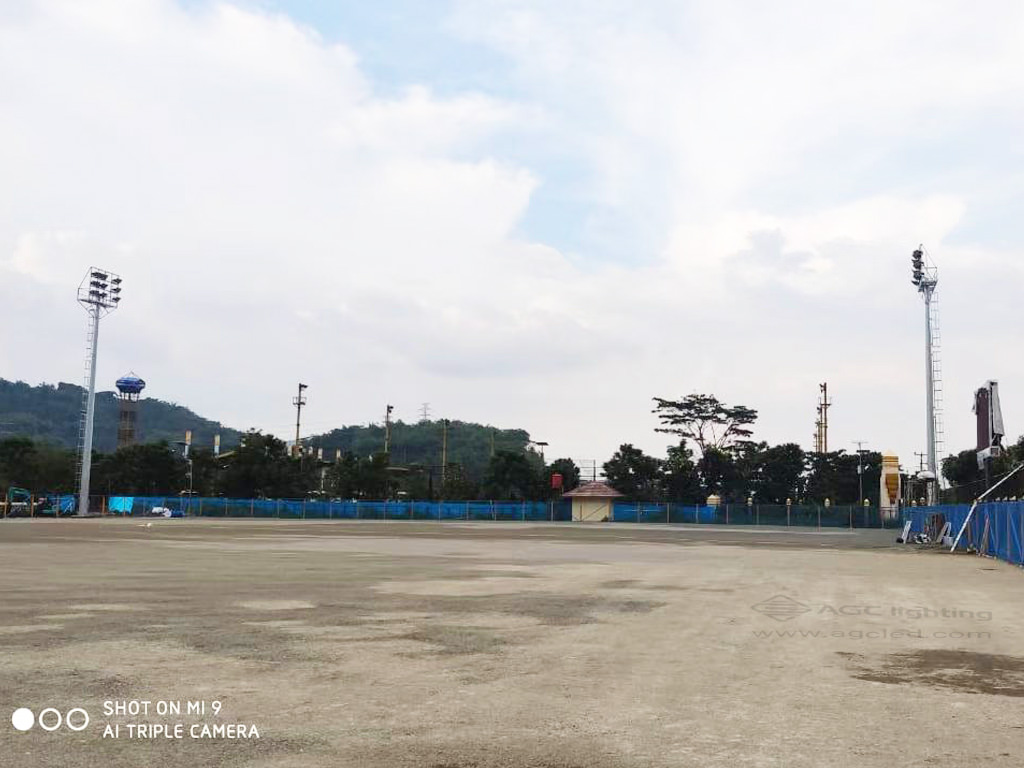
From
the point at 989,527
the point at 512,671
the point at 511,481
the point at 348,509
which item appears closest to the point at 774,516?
the point at 511,481

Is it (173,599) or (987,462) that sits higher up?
(987,462)

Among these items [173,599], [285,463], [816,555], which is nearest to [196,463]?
[285,463]

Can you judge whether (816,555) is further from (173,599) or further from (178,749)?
(178,749)

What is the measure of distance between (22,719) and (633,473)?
10958 centimetres

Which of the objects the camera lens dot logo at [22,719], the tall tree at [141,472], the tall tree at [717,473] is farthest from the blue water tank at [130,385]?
the camera lens dot logo at [22,719]

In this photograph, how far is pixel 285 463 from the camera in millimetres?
114625

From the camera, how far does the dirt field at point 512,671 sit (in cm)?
617

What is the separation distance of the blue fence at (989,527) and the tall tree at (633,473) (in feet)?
219

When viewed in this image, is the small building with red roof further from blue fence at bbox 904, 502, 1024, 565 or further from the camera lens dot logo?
the camera lens dot logo

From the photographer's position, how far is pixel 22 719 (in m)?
6.64

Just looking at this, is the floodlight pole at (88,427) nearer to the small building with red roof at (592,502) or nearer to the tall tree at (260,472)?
the tall tree at (260,472)

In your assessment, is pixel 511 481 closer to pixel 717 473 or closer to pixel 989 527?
pixel 717 473

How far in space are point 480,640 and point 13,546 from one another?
25.4m

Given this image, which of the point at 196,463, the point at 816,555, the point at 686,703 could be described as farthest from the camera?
the point at 196,463
